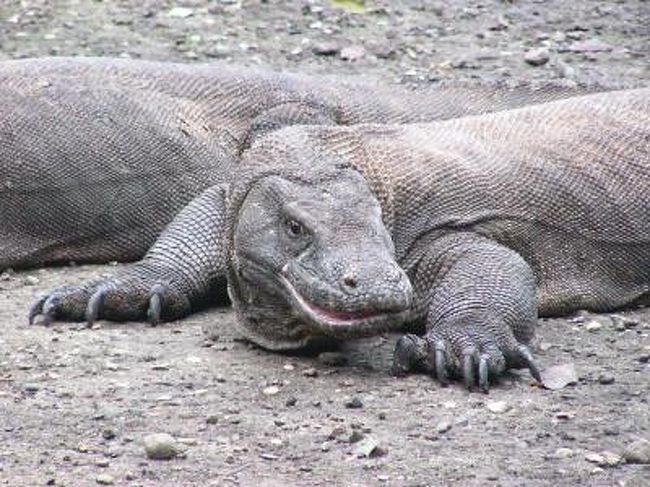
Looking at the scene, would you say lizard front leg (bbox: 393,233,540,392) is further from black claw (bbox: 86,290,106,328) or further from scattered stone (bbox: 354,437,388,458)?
black claw (bbox: 86,290,106,328)

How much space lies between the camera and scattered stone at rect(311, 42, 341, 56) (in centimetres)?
1202

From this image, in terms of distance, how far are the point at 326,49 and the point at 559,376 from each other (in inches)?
230

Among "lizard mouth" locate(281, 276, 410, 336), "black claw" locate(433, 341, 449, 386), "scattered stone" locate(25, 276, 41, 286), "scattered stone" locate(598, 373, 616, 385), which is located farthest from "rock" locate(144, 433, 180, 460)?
"scattered stone" locate(25, 276, 41, 286)

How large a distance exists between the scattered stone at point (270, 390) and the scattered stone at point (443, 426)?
0.66 m

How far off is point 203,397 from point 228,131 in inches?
118

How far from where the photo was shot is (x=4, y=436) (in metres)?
5.71

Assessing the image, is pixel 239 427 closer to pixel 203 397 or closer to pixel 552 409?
pixel 203 397

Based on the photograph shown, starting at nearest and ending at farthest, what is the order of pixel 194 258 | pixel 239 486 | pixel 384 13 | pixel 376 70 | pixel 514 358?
pixel 239 486, pixel 514 358, pixel 194 258, pixel 376 70, pixel 384 13

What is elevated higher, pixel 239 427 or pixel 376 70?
pixel 239 427

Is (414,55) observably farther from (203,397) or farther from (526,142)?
(203,397)

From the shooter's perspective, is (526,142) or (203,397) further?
(526,142)

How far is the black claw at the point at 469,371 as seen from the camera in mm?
6363

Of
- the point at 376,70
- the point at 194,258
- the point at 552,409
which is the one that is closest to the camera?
the point at 552,409

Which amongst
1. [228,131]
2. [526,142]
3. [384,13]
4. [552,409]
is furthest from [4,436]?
[384,13]
